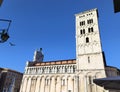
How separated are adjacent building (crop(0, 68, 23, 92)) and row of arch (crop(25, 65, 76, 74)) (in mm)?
8111

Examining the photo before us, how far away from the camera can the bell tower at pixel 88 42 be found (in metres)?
29.1

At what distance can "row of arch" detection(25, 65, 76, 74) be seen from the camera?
33.0 meters

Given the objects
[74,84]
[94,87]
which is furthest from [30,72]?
[94,87]

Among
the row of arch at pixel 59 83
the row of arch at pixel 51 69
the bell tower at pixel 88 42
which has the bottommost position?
the row of arch at pixel 59 83

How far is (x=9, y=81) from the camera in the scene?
138 feet

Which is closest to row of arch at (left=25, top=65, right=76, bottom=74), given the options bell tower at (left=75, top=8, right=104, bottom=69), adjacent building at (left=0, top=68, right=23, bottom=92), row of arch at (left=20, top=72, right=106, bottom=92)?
row of arch at (left=20, top=72, right=106, bottom=92)

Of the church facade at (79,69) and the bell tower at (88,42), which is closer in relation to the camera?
the church facade at (79,69)

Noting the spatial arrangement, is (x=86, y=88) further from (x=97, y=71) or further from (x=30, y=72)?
(x=30, y=72)

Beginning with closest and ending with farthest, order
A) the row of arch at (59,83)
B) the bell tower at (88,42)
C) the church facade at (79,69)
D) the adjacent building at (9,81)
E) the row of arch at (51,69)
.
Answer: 1. the row of arch at (59,83)
2. the church facade at (79,69)
3. the bell tower at (88,42)
4. the row of arch at (51,69)
5. the adjacent building at (9,81)

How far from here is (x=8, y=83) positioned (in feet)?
137

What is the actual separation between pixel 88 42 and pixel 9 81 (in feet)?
95.2

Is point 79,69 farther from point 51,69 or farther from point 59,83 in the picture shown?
point 51,69

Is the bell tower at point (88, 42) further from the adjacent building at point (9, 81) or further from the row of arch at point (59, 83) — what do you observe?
the adjacent building at point (9, 81)

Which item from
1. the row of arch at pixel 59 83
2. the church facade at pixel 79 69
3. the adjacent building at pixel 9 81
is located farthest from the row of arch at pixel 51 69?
the adjacent building at pixel 9 81
